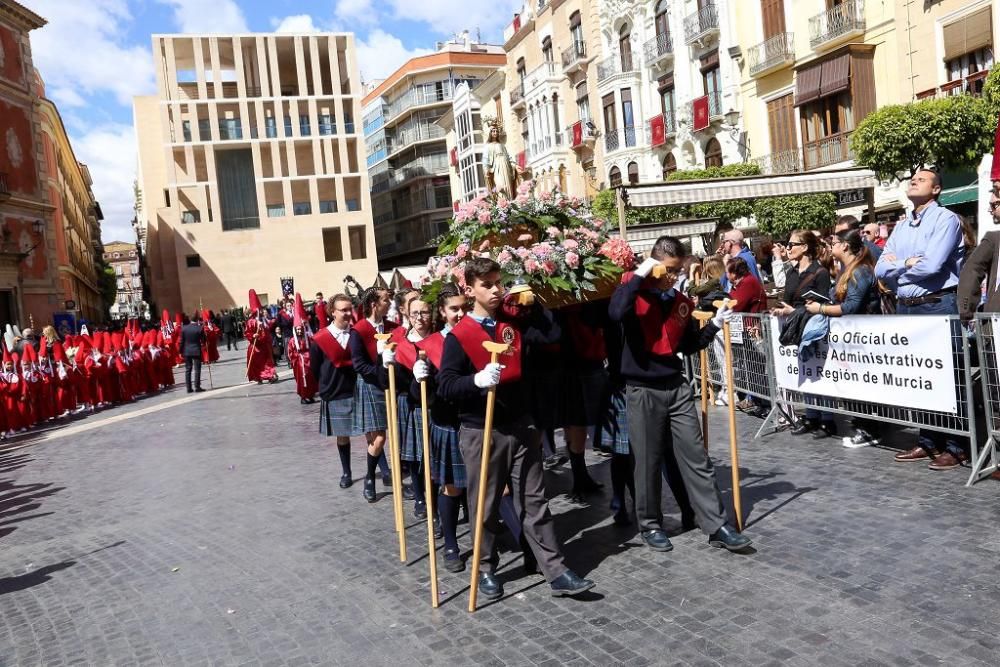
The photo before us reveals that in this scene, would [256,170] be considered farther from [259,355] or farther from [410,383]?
[410,383]

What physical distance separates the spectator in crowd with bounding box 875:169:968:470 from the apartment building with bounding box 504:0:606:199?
32366mm

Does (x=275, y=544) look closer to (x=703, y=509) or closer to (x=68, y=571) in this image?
(x=68, y=571)

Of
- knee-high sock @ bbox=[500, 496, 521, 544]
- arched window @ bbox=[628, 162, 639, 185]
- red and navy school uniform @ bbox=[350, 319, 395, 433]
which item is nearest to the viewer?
knee-high sock @ bbox=[500, 496, 521, 544]

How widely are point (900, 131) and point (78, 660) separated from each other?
18.4 m

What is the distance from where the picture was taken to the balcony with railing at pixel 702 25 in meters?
32.2

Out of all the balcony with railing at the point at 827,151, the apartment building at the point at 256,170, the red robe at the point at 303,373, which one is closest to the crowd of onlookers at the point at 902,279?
the red robe at the point at 303,373

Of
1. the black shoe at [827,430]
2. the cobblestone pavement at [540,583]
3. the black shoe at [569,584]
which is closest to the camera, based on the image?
the cobblestone pavement at [540,583]

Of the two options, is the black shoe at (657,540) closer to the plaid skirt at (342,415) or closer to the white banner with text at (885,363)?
the white banner with text at (885,363)

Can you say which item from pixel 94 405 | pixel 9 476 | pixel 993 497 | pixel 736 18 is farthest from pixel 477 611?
pixel 736 18

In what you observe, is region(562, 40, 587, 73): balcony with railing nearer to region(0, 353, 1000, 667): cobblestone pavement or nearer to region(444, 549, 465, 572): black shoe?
region(0, 353, 1000, 667): cobblestone pavement

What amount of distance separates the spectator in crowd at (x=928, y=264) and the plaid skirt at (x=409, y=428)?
394 cm

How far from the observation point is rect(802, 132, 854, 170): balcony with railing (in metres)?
26.9

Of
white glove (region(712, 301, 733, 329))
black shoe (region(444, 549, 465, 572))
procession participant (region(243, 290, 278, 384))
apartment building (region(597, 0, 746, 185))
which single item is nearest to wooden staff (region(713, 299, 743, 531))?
white glove (region(712, 301, 733, 329))

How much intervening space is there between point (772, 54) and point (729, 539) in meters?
27.6
